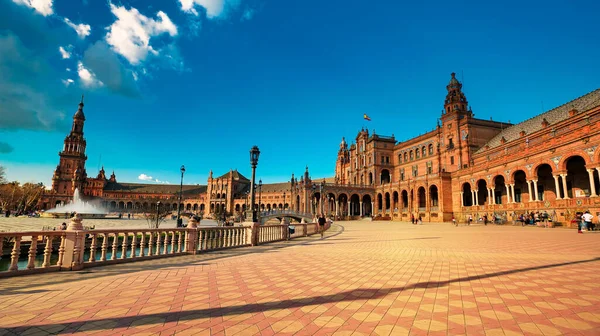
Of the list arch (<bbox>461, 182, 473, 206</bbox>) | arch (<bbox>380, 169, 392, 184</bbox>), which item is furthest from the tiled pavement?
arch (<bbox>380, 169, 392, 184</bbox>)

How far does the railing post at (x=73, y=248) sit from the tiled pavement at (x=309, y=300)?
71 cm

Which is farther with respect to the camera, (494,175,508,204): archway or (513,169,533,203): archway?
(494,175,508,204): archway

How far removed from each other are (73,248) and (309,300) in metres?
6.64

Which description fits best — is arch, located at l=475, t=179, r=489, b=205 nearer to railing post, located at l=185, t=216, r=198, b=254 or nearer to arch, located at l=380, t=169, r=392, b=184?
arch, located at l=380, t=169, r=392, b=184

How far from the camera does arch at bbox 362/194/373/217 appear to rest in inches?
2603

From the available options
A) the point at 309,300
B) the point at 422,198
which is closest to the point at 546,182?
the point at 422,198

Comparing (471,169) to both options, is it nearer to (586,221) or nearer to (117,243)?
(586,221)

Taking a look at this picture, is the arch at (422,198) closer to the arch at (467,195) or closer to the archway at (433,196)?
the archway at (433,196)

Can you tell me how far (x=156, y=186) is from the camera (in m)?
137

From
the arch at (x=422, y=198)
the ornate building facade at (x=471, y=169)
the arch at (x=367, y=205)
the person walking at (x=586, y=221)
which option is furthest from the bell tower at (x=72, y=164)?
the person walking at (x=586, y=221)

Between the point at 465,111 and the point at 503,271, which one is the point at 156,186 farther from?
the point at 503,271

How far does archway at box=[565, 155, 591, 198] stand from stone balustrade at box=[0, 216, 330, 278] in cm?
2775

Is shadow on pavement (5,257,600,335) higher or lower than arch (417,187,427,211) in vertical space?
lower

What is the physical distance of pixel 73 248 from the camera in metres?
7.57
